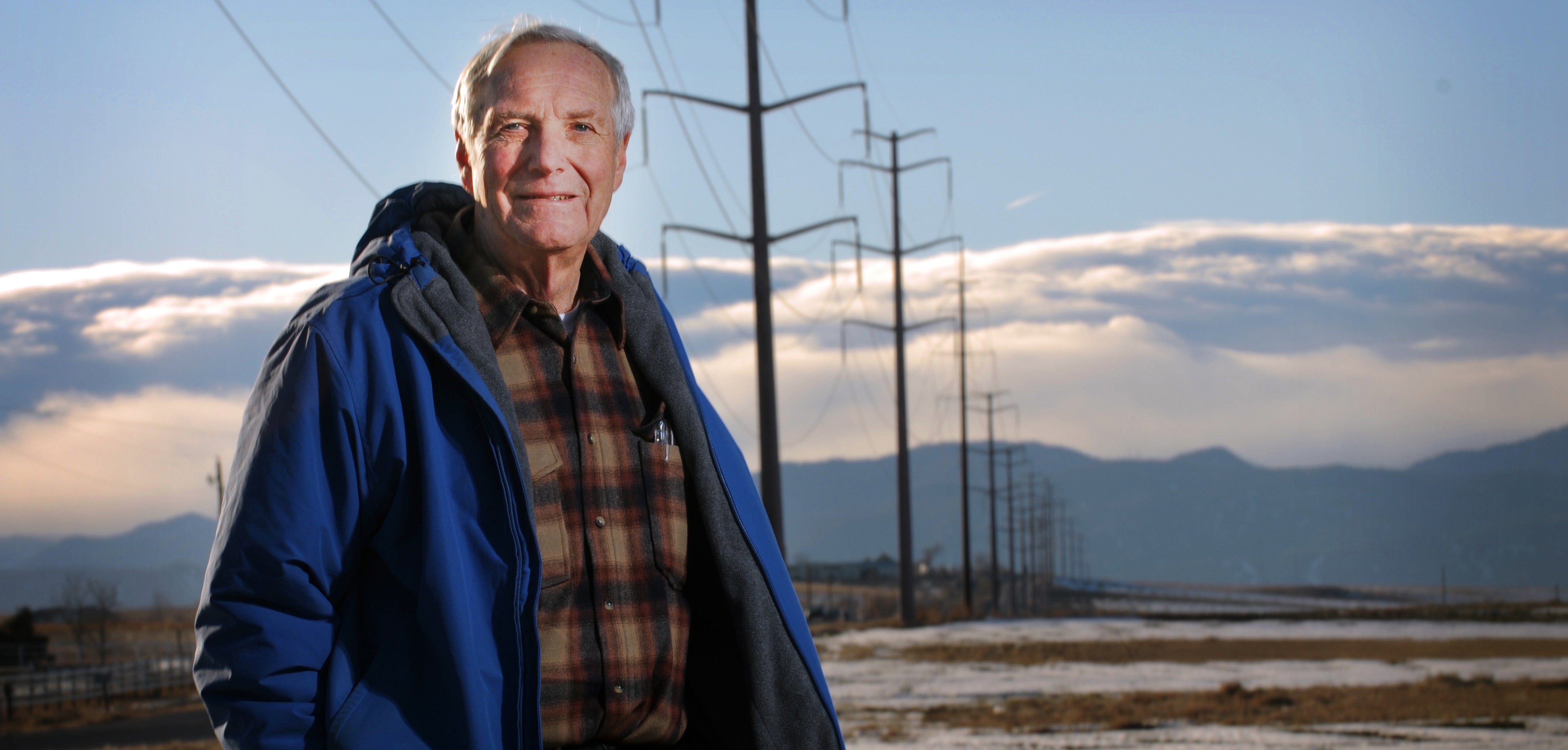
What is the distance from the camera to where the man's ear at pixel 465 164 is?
7.97ft

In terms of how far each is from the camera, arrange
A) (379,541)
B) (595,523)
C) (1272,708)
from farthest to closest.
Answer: (1272,708), (595,523), (379,541)

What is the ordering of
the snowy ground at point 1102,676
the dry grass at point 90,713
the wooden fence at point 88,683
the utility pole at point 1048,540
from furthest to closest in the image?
the utility pole at point 1048,540, the wooden fence at point 88,683, the dry grass at point 90,713, the snowy ground at point 1102,676

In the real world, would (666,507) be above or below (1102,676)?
above

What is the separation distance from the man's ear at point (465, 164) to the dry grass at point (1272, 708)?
9946 millimetres

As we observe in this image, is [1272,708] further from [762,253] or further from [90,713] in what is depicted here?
[90,713]

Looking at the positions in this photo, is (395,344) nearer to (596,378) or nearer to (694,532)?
(596,378)

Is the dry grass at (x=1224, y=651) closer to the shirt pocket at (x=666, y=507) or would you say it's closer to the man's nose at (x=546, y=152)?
the shirt pocket at (x=666, y=507)

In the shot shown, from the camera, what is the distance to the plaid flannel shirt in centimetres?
218

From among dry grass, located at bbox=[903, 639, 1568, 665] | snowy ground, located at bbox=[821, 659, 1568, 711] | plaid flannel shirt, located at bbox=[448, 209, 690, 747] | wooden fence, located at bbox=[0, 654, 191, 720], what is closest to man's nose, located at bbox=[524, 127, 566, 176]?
plaid flannel shirt, located at bbox=[448, 209, 690, 747]

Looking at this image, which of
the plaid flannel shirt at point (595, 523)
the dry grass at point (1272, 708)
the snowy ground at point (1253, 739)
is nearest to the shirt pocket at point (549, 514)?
the plaid flannel shirt at point (595, 523)

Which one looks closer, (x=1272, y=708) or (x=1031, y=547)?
(x=1272, y=708)

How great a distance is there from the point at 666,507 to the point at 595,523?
0.16 meters

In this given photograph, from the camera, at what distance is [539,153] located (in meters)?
2.31

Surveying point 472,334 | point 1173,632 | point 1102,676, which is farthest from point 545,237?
point 1173,632
